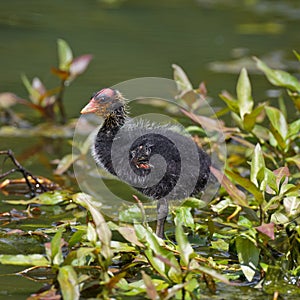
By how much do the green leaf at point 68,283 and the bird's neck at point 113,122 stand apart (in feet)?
4.25

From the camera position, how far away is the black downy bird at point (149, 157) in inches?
165

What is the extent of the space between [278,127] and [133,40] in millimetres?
4706

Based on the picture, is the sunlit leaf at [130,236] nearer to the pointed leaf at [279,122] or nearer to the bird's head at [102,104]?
the bird's head at [102,104]

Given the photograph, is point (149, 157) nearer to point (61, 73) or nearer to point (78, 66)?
point (61, 73)

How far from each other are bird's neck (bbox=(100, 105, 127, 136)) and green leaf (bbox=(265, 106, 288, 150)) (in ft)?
2.99

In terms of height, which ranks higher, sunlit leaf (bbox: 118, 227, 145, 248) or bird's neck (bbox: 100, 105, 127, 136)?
bird's neck (bbox: 100, 105, 127, 136)

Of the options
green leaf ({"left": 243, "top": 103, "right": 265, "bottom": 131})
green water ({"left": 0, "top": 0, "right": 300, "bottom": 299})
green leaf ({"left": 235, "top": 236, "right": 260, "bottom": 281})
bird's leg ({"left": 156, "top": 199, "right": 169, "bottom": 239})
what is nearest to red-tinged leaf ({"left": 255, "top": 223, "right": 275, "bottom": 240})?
green leaf ({"left": 235, "top": 236, "right": 260, "bottom": 281})

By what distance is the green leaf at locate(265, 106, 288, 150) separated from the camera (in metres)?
4.73

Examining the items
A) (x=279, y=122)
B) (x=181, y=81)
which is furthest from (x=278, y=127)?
(x=181, y=81)

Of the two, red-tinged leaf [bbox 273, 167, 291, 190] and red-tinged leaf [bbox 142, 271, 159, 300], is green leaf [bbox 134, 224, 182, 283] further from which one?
red-tinged leaf [bbox 273, 167, 291, 190]

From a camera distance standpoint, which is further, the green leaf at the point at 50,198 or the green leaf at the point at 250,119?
the green leaf at the point at 250,119

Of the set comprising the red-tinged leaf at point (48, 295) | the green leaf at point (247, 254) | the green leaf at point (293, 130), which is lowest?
the red-tinged leaf at point (48, 295)

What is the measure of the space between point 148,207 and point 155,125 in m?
0.52

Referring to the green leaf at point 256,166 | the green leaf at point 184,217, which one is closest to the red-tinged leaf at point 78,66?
the green leaf at point 184,217
